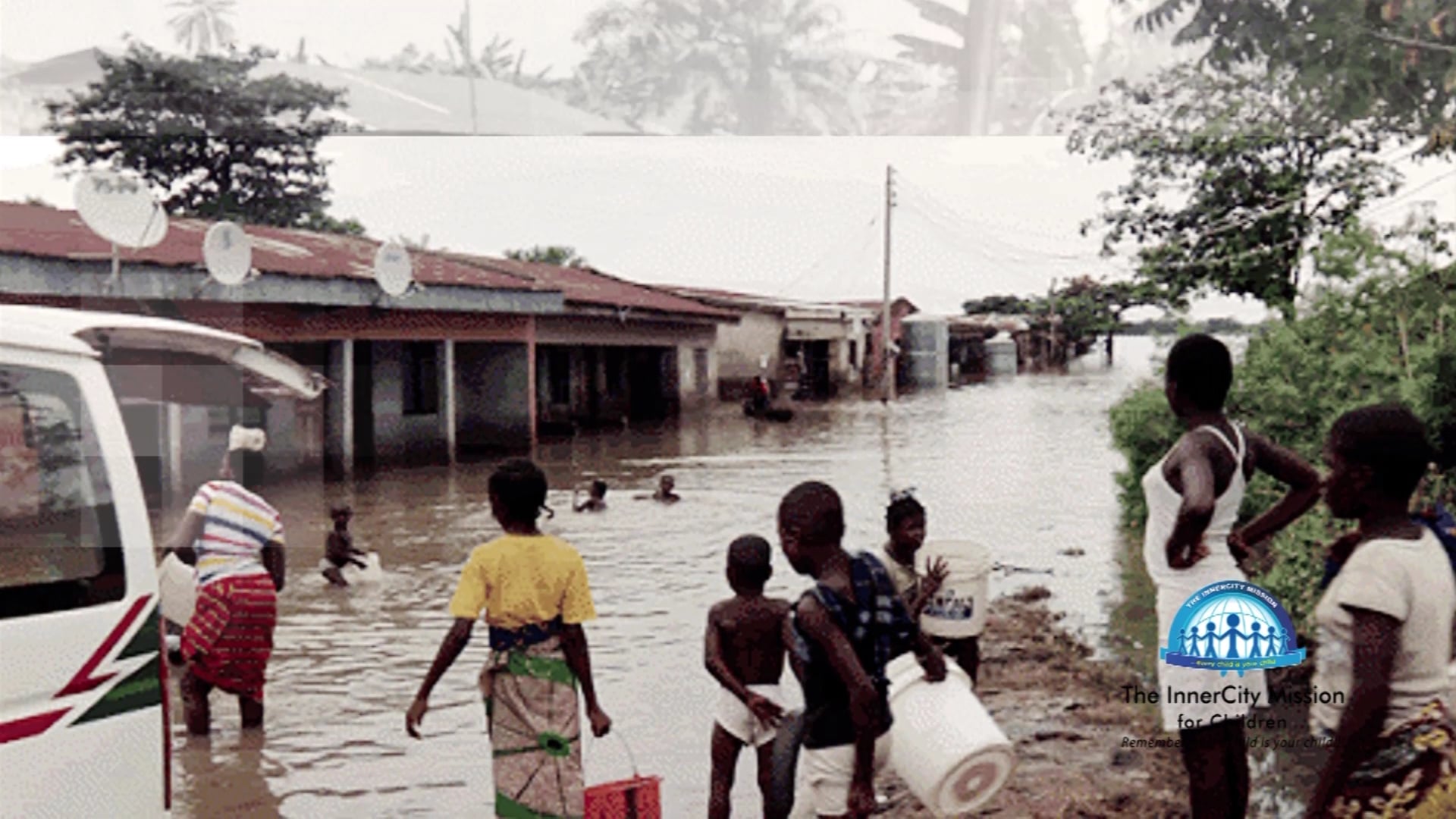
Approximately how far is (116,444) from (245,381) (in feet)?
7.39

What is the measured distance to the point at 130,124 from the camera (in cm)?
526

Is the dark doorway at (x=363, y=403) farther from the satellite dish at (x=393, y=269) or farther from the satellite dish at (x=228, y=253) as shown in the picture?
the satellite dish at (x=228, y=253)

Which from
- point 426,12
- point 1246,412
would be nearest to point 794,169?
point 426,12

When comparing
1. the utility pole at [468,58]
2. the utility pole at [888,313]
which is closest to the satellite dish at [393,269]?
the utility pole at [468,58]

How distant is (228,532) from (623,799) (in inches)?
69.6

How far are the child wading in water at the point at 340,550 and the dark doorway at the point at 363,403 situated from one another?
1.97 feet

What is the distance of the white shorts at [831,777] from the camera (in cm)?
296

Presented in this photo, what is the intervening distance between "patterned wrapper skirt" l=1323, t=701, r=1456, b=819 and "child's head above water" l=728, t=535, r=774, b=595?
138 centimetres

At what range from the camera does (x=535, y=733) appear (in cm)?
339

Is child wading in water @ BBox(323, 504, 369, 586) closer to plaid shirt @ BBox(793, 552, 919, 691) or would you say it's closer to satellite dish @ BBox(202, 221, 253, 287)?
satellite dish @ BBox(202, 221, 253, 287)

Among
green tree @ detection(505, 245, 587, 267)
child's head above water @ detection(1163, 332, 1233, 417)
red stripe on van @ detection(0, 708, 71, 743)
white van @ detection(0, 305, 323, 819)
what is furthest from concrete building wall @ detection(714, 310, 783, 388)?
red stripe on van @ detection(0, 708, 71, 743)

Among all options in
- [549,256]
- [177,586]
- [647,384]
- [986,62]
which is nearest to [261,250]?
[549,256]

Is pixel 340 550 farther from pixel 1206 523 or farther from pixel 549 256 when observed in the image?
pixel 1206 523

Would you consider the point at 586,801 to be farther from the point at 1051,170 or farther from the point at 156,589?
the point at 1051,170
